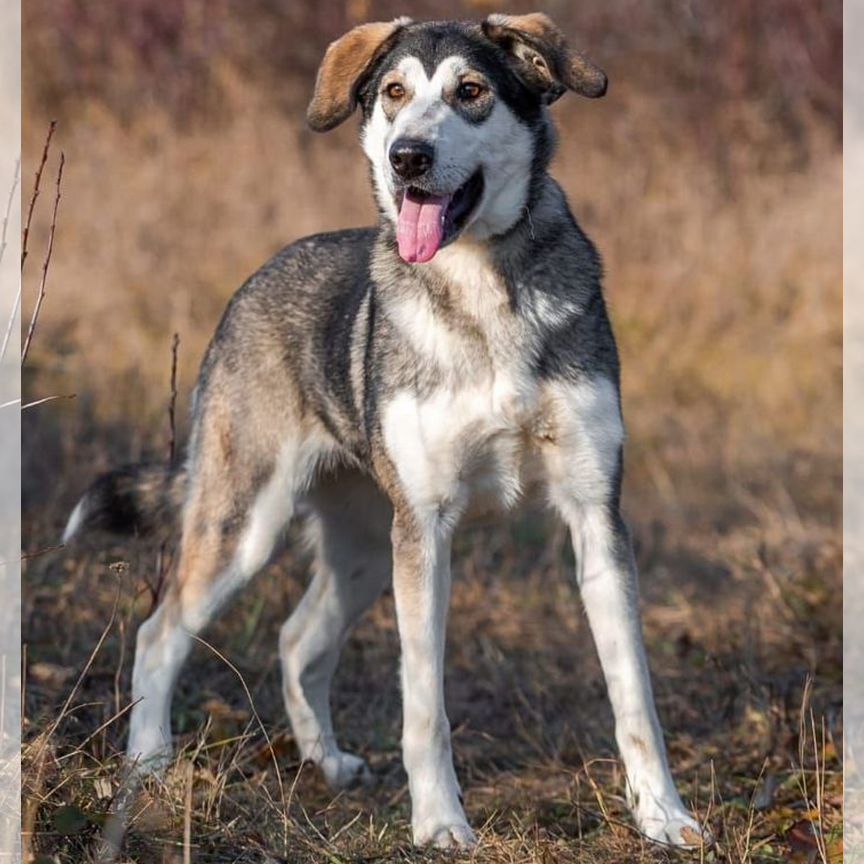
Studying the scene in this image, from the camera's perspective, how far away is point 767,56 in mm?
12461

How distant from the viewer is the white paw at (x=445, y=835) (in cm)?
401

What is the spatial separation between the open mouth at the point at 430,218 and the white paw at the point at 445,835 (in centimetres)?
146

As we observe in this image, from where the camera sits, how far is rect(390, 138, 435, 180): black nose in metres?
3.88

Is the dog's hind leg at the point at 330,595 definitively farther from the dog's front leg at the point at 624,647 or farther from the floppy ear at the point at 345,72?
the floppy ear at the point at 345,72

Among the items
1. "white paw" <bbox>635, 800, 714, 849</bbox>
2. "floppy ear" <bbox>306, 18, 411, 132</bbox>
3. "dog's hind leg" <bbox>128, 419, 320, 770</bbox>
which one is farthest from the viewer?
"dog's hind leg" <bbox>128, 419, 320, 770</bbox>

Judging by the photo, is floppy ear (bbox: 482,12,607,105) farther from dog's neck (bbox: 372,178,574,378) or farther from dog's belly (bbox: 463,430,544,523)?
dog's belly (bbox: 463,430,544,523)

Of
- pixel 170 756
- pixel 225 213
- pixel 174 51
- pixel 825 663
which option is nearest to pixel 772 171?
pixel 225 213

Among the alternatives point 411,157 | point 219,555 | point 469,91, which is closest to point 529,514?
point 219,555

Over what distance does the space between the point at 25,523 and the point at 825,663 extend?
124 inches

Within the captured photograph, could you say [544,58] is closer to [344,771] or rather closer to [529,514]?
[344,771]

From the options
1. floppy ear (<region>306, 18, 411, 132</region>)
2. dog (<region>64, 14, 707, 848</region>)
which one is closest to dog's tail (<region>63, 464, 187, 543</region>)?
dog (<region>64, 14, 707, 848</region>)

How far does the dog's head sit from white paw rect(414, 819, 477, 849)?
4.80 feet

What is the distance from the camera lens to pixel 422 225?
13.3 ft

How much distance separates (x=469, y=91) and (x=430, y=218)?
0.35 m
